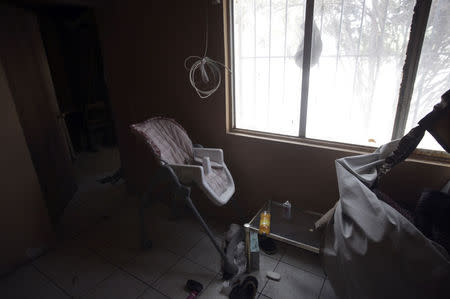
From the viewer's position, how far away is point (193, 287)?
156 cm

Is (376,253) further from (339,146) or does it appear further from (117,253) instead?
(117,253)

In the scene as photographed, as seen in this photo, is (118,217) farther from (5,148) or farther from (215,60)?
(215,60)

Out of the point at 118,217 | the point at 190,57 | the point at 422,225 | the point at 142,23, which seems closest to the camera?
the point at 422,225

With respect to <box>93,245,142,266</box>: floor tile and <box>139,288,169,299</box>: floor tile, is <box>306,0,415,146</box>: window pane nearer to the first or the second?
<box>139,288,169,299</box>: floor tile

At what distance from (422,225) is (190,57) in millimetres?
1782

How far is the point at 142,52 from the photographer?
2193 mm

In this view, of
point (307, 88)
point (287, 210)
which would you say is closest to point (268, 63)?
point (307, 88)

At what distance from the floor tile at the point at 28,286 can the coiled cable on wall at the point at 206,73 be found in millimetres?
1690

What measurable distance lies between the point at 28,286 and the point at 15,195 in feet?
2.02

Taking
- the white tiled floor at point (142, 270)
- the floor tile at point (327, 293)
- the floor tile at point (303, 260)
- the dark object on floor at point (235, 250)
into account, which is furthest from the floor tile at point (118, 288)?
the floor tile at point (327, 293)

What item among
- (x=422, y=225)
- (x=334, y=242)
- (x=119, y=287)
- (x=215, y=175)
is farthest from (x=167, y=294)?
(x=422, y=225)

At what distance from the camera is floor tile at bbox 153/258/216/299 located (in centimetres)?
158

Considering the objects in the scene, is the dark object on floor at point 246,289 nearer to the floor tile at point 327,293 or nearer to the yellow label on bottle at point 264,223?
the yellow label on bottle at point 264,223

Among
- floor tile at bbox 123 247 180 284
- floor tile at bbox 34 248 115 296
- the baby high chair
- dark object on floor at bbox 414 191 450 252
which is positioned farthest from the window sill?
floor tile at bbox 34 248 115 296
